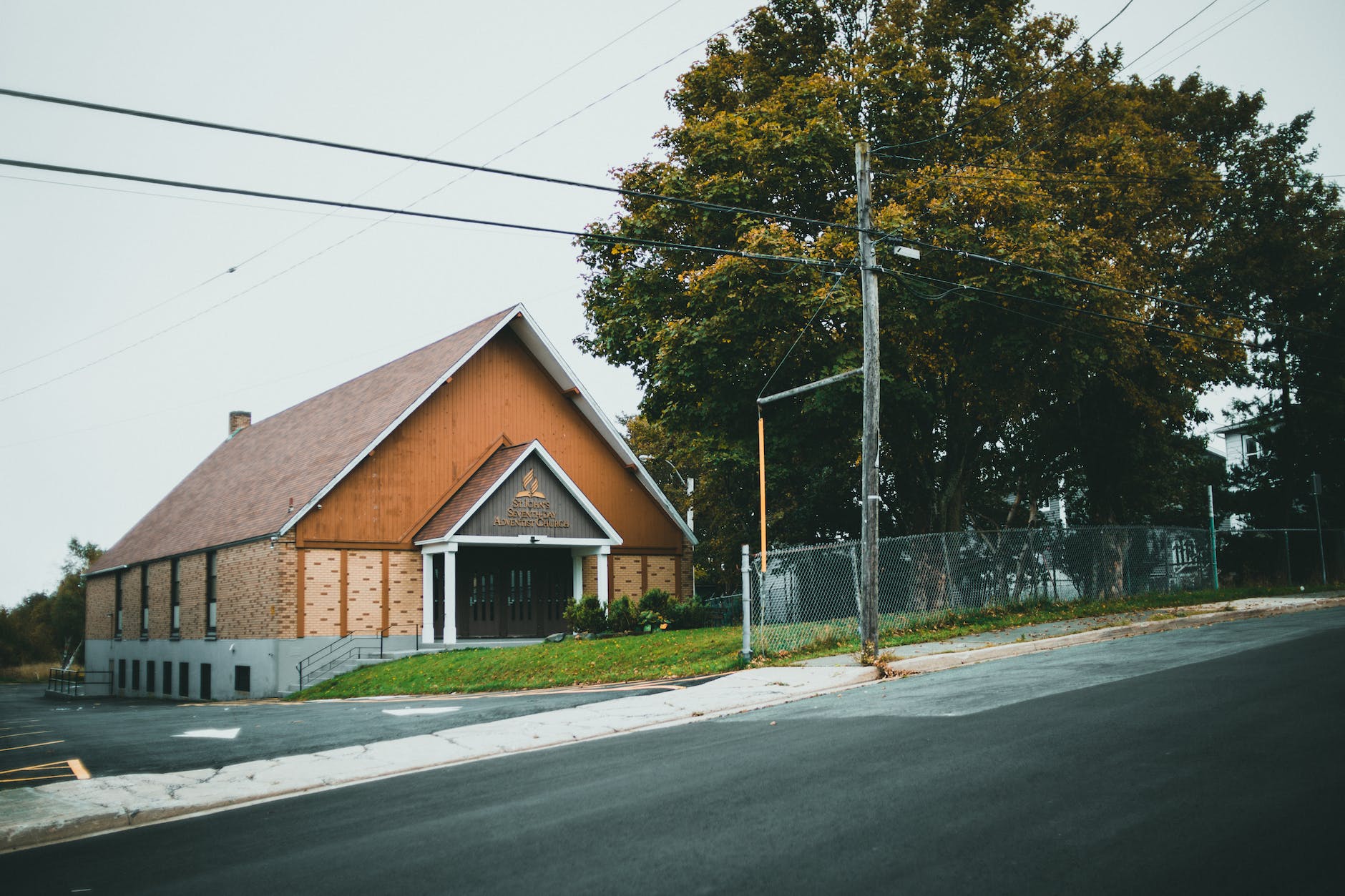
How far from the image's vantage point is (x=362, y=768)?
10.1 meters

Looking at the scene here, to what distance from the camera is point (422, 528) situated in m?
29.0

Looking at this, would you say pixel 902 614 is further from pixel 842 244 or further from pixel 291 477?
pixel 291 477

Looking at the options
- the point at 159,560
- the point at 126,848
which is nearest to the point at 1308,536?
the point at 126,848

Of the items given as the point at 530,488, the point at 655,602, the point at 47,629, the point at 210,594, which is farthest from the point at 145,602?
the point at 47,629

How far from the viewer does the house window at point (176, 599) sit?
113 feet

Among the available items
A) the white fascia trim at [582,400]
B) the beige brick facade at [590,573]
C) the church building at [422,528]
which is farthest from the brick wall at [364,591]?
the white fascia trim at [582,400]

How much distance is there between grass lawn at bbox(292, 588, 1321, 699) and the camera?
60.1ft

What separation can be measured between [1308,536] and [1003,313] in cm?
1669

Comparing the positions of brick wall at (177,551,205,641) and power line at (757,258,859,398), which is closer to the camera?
power line at (757,258,859,398)

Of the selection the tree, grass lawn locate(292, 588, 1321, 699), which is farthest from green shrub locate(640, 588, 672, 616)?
the tree

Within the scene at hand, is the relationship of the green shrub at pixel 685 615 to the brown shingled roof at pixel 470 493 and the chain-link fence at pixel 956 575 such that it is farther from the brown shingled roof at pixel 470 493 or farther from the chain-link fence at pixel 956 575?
the brown shingled roof at pixel 470 493

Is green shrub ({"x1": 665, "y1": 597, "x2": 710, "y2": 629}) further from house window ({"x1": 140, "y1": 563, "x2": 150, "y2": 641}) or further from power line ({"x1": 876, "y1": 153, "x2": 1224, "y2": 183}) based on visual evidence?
house window ({"x1": 140, "y1": 563, "x2": 150, "y2": 641})

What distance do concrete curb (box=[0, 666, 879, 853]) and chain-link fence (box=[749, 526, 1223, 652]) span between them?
346cm

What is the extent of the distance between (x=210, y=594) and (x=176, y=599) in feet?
14.0
